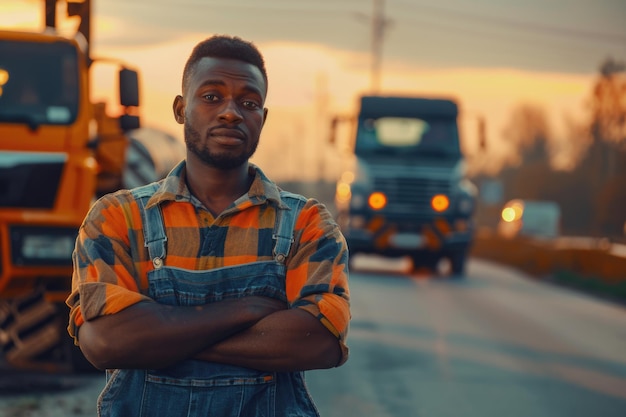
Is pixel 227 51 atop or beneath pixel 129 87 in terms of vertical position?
atop

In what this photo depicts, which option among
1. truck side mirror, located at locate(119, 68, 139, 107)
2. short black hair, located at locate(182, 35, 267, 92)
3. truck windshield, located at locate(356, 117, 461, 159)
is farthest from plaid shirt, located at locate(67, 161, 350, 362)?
truck windshield, located at locate(356, 117, 461, 159)

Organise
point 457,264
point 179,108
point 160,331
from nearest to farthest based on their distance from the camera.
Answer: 1. point 160,331
2. point 179,108
3. point 457,264

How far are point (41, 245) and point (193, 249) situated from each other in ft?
20.8

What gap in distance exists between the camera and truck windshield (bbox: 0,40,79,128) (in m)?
9.77

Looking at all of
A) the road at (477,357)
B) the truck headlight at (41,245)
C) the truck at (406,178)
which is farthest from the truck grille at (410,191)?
the truck headlight at (41,245)

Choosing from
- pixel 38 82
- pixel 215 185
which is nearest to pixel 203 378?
pixel 215 185

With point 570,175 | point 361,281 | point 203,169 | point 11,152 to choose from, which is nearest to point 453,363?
point 11,152

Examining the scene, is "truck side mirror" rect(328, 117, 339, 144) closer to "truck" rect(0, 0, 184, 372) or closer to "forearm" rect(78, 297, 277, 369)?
"truck" rect(0, 0, 184, 372)

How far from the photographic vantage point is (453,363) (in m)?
11.0

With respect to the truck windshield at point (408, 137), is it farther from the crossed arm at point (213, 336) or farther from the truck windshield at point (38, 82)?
the crossed arm at point (213, 336)

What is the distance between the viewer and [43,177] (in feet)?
31.4

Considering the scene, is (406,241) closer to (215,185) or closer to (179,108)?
(179,108)

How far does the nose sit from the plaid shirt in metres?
0.18

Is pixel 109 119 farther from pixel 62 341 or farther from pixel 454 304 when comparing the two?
pixel 454 304
